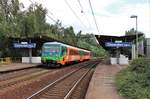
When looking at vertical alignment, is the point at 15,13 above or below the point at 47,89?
above

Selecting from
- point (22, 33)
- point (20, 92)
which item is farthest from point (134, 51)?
point (20, 92)

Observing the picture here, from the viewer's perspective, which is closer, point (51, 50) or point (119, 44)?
point (51, 50)

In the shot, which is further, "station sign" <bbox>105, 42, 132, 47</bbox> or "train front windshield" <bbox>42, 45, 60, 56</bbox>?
"station sign" <bbox>105, 42, 132, 47</bbox>

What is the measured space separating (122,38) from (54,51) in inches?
569

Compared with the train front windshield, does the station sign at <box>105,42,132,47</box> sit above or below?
above

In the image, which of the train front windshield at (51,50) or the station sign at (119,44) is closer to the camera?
the train front windshield at (51,50)

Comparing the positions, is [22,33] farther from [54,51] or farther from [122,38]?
[54,51]

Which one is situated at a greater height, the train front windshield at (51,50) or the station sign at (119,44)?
the station sign at (119,44)

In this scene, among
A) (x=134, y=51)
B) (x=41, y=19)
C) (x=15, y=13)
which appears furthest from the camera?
(x=41, y=19)

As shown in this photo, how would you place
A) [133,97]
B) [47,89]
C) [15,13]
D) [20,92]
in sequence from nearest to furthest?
[133,97] → [20,92] → [47,89] → [15,13]

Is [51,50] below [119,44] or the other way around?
below

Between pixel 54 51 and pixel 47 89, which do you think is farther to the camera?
pixel 54 51

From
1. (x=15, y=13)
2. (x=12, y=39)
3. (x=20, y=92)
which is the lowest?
(x=20, y=92)

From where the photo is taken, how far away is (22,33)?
73562 millimetres
